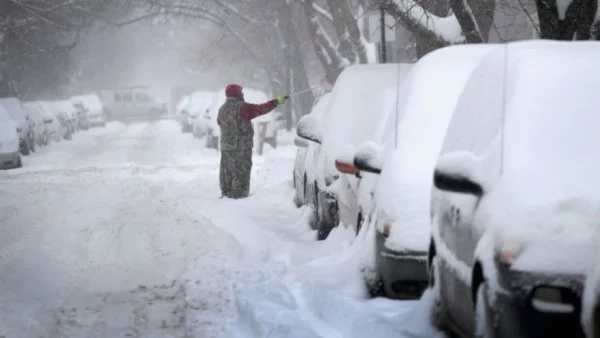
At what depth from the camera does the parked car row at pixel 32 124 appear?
25.0 meters

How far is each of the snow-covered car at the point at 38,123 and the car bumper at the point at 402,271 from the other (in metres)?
25.8

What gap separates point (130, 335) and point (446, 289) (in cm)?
236

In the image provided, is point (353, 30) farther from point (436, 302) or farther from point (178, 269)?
point (436, 302)

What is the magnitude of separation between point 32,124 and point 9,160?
285 inches

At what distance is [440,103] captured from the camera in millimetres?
8180

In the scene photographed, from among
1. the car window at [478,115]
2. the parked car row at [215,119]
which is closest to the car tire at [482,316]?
the car window at [478,115]

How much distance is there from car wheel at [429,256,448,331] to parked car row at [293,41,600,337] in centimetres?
2

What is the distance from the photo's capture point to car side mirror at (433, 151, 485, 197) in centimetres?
527

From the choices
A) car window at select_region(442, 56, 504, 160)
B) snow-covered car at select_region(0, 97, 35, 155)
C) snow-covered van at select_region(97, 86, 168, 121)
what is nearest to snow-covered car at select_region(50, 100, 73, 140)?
snow-covered car at select_region(0, 97, 35, 155)

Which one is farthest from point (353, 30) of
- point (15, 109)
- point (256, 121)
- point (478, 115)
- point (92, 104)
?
point (92, 104)

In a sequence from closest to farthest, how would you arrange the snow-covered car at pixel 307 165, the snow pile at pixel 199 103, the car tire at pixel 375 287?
the car tire at pixel 375 287 < the snow-covered car at pixel 307 165 < the snow pile at pixel 199 103

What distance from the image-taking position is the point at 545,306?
15.4 ft

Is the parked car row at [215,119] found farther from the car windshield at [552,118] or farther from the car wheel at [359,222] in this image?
the car windshield at [552,118]

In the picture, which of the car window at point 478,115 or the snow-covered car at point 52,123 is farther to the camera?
the snow-covered car at point 52,123
